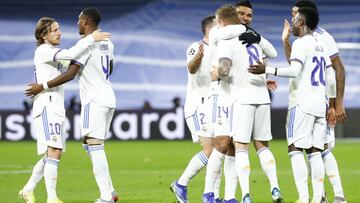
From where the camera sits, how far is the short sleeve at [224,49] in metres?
10.4

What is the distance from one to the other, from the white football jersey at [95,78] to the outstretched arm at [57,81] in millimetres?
111

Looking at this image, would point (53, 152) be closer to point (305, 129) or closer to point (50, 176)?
point (50, 176)

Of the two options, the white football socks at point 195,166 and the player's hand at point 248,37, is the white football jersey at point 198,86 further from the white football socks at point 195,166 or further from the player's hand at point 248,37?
the player's hand at point 248,37

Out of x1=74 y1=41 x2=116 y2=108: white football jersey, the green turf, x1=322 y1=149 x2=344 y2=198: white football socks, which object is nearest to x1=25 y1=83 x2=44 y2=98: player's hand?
x1=74 y1=41 x2=116 y2=108: white football jersey

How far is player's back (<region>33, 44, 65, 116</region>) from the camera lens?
11359mm

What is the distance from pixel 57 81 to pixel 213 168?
6.54 ft

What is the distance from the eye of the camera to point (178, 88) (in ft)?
109

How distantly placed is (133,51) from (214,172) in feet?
78.0

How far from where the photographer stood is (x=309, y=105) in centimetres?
1059

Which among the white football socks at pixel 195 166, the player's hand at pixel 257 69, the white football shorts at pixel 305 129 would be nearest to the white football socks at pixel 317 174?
the white football shorts at pixel 305 129

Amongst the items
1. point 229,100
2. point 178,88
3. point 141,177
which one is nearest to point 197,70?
point 229,100

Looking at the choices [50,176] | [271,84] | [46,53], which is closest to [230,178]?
[271,84]

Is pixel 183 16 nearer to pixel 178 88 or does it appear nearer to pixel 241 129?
pixel 178 88

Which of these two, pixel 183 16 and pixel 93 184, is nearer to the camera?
pixel 93 184
